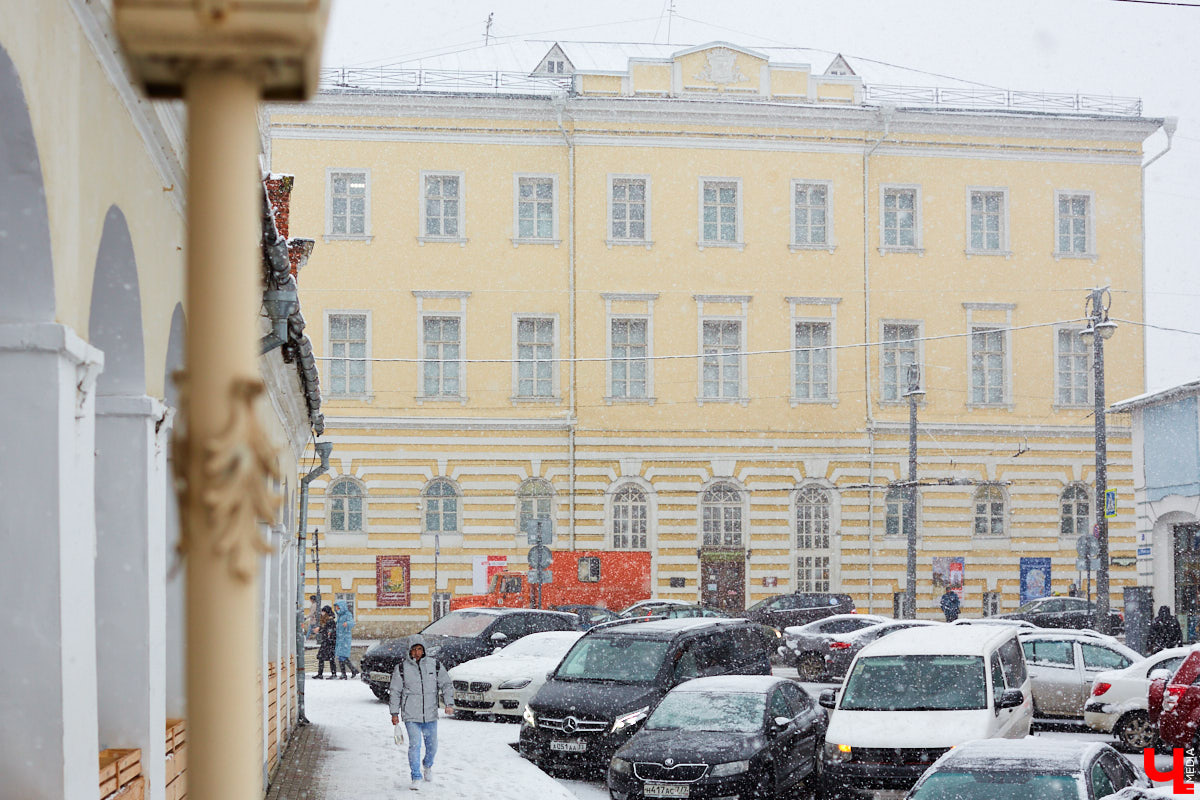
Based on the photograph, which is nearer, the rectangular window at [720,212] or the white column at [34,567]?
the white column at [34,567]

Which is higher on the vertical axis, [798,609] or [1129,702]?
[1129,702]

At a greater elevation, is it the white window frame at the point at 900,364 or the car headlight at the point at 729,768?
the white window frame at the point at 900,364

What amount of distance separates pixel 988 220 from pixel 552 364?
15128 mm

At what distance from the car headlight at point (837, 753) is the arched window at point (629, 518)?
29785 millimetres

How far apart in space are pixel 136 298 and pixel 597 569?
114ft

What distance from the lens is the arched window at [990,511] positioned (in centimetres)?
4694

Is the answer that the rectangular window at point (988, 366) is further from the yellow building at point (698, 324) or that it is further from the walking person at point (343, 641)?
the walking person at point (343, 641)

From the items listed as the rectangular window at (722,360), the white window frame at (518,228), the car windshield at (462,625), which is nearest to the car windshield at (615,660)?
the car windshield at (462,625)

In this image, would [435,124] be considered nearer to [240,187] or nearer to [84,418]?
[84,418]

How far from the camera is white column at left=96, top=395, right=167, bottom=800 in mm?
7785

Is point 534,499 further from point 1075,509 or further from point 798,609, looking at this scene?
point 1075,509

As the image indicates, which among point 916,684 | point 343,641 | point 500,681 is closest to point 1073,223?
point 343,641

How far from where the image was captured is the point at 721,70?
4581 cm

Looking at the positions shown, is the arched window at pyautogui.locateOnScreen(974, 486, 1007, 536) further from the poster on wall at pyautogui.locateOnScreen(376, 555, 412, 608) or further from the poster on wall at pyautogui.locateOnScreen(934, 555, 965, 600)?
the poster on wall at pyautogui.locateOnScreen(376, 555, 412, 608)
